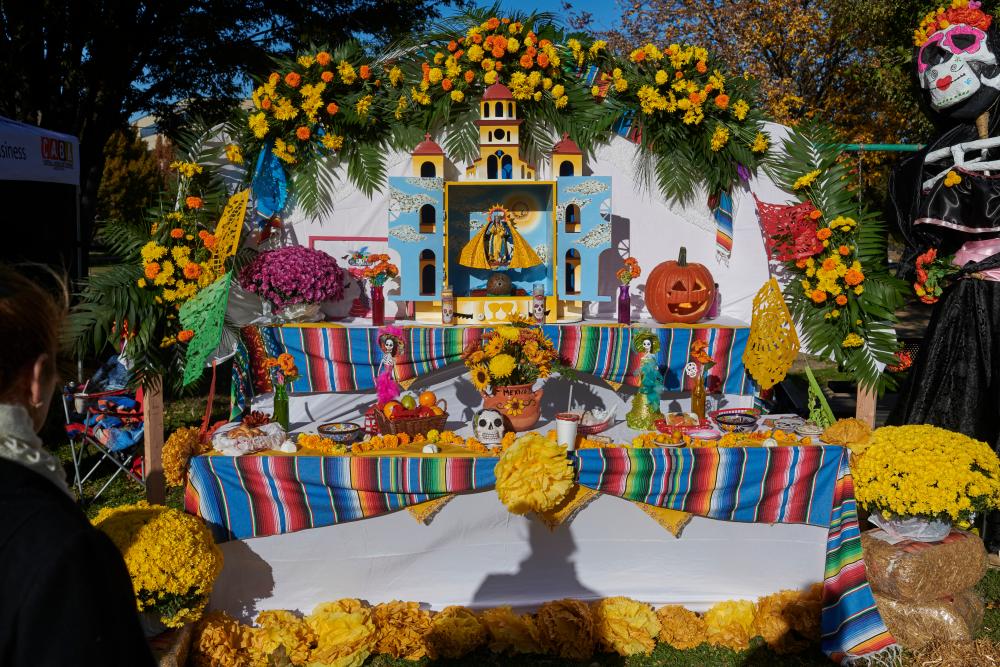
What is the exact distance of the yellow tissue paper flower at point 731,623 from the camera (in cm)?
380

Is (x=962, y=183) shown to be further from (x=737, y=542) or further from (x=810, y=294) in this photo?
(x=737, y=542)

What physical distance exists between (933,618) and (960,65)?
2.86 metres

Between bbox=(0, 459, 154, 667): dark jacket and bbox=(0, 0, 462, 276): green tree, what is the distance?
353 inches

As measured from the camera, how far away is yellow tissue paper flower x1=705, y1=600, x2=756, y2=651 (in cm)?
380

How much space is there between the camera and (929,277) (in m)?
4.66

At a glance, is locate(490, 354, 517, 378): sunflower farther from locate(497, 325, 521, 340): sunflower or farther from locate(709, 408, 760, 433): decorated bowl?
A: locate(709, 408, 760, 433): decorated bowl

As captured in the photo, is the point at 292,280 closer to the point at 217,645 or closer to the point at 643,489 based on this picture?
the point at 217,645

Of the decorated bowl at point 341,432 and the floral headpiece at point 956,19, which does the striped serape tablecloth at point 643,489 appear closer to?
the decorated bowl at point 341,432

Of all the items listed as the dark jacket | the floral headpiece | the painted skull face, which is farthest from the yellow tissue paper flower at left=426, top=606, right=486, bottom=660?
the floral headpiece

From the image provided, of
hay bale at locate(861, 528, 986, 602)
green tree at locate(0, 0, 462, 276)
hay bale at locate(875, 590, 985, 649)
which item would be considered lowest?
hay bale at locate(875, 590, 985, 649)

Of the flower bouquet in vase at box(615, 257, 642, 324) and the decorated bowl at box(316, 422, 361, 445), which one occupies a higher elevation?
the flower bouquet in vase at box(615, 257, 642, 324)

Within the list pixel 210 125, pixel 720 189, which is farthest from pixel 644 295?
pixel 210 125

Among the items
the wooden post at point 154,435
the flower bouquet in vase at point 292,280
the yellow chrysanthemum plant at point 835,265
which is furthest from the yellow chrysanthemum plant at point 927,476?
the wooden post at point 154,435

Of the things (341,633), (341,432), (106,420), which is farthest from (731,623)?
(106,420)
